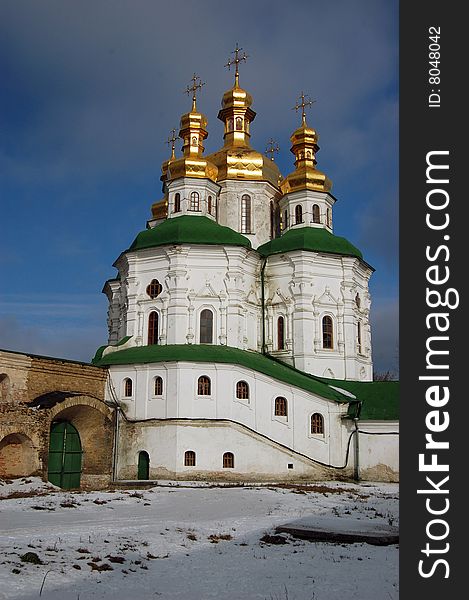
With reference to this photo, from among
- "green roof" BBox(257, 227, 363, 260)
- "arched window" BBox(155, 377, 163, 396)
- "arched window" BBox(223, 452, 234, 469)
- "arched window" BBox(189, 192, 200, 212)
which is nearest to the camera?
"arched window" BBox(223, 452, 234, 469)

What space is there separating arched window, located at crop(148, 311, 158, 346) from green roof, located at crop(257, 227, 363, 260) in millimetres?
5652

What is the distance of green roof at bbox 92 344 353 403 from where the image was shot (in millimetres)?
25312

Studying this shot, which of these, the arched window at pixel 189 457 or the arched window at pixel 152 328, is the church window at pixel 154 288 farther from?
the arched window at pixel 189 457

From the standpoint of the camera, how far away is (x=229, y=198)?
33.6m

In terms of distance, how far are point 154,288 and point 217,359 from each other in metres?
5.15

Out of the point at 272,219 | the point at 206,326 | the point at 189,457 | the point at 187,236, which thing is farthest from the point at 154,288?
the point at 272,219

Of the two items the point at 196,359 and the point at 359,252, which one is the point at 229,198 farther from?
the point at 196,359

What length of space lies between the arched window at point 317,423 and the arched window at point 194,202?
11029 mm

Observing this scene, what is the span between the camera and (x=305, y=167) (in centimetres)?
3406

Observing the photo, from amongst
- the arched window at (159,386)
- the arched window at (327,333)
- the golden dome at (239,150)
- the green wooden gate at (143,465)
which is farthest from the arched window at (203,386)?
the golden dome at (239,150)

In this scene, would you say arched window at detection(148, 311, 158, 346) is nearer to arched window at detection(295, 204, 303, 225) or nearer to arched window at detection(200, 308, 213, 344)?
arched window at detection(200, 308, 213, 344)

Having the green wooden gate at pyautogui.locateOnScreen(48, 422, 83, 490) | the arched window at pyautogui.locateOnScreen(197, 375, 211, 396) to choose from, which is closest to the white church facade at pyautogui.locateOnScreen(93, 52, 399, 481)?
the arched window at pyautogui.locateOnScreen(197, 375, 211, 396)

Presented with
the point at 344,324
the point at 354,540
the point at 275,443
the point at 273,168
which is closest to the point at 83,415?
the point at 275,443

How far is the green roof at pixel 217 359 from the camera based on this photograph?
997 inches
